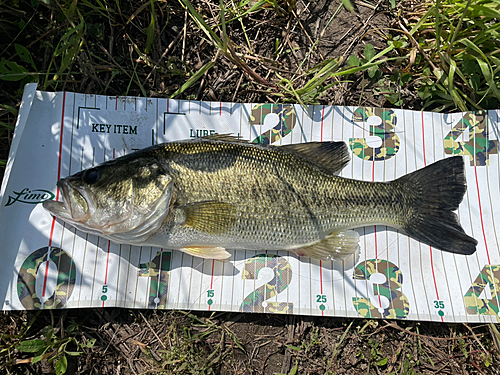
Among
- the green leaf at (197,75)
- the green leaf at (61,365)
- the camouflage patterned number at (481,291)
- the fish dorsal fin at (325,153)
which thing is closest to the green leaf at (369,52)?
the fish dorsal fin at (325,153)

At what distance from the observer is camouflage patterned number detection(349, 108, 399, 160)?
2.85m

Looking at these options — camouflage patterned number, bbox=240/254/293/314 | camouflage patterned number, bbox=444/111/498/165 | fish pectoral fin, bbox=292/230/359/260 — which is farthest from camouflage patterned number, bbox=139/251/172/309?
camouflage patterned number, bbox=444/111/498/165

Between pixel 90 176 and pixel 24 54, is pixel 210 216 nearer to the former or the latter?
pixel 90 176

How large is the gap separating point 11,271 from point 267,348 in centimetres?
218

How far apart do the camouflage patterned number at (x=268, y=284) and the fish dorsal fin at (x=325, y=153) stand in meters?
0.87

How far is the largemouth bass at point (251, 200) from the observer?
7.37 feet

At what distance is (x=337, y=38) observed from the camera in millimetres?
3000

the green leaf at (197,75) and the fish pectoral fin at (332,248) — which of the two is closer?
the fish pectoral fin at (332,248)

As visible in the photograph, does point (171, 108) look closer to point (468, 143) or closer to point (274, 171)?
point (274, 171)

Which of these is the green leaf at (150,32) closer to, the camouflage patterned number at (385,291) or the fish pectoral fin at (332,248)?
the fish pectoral fin at (332,248)

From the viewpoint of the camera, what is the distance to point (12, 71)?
272 cm

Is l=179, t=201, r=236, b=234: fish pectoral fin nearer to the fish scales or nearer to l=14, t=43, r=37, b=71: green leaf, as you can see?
the fish scales

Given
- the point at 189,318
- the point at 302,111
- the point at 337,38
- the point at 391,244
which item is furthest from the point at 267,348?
the point at 337,38

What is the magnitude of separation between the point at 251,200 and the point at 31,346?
209cm
